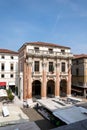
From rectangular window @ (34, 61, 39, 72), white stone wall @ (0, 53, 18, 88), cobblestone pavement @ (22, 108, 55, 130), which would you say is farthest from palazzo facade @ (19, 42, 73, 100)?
white stone wall @ (0, 53, 18, 88)

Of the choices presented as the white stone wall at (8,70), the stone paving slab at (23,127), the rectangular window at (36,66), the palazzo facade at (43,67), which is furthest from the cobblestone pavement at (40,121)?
the white stone wall at (8,70)

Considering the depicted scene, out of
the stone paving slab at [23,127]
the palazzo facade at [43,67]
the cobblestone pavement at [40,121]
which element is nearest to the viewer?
the stone paving slab at [23,127]

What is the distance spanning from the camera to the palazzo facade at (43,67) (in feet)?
108

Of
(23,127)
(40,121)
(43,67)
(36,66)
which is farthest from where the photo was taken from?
(43,67)

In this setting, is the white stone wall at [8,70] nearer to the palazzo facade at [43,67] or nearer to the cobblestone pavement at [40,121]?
the palazzo facade at [43,67]

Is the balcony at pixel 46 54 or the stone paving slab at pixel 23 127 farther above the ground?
the balcony at pixel 46 54

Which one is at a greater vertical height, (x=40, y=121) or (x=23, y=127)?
(x=23, y=127)

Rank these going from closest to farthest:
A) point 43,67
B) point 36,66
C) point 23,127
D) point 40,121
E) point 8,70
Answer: point 23,127 → point 40,121 → point 36,66 → point 43,67 → point 8,70

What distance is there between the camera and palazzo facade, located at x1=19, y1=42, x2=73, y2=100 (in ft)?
108

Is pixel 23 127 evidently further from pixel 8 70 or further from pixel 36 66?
pixel 8 70

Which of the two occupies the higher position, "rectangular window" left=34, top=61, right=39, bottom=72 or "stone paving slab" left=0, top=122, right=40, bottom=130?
"rectangular window" left=34, top=61, right=39, bottom=72

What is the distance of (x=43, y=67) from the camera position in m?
34.0

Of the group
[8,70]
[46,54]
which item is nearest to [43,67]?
[46,54]

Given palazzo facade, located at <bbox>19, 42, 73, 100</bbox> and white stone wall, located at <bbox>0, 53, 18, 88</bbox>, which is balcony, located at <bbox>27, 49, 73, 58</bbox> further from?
white stone wall, located at <bbox>0, 53, 18, 88</bbox>
